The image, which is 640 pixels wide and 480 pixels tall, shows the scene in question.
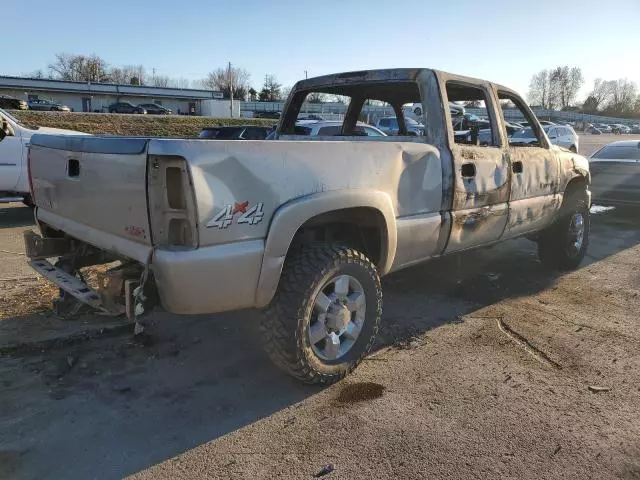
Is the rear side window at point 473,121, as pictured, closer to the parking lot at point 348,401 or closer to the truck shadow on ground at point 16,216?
the parking lot at point 348,401

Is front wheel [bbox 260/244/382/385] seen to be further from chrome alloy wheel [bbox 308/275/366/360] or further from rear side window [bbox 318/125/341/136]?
rear side window [bbox 318/125/341/136]

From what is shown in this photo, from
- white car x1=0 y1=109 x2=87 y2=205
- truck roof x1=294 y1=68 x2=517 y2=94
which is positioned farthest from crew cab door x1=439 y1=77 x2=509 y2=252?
white car x1=0 y1=109 x2=87 y2=205

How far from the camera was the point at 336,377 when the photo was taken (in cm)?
346

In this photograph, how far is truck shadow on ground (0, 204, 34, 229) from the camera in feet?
28.1

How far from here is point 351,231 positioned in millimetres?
3855

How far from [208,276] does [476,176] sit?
255 cm


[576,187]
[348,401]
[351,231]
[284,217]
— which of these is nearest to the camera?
[284,217]

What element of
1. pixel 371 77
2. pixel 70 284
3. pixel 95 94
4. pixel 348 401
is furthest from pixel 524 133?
pixel 95 94

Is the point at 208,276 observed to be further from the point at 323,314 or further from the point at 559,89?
the point at 559,89

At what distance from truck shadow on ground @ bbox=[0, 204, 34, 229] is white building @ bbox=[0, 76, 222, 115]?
59861 millimetres

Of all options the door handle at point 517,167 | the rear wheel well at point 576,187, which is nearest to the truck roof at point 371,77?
the door handle at point 517,167

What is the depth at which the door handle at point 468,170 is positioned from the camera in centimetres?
421

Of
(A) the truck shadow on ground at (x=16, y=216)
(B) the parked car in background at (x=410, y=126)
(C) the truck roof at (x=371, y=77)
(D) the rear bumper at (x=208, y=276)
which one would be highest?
(C) the truck roof at (x=371, y=77)

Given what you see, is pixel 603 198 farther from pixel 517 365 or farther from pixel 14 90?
pixel 14 90
